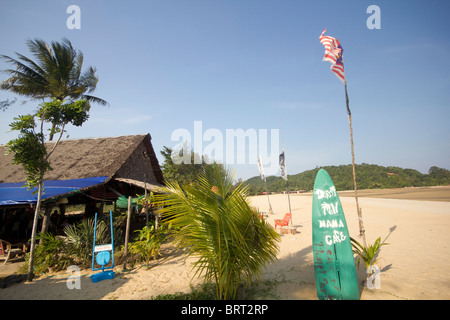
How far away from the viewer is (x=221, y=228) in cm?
322

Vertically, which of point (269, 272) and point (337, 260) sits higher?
point (337, 260)

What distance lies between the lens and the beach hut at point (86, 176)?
8.02 metres

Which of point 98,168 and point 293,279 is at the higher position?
point 98,168

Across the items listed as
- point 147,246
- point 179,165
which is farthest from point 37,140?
point 179,165

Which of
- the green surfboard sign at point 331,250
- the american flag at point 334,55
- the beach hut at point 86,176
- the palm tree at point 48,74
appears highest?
the palm tree at point 48,74

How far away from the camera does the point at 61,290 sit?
4.85 metres

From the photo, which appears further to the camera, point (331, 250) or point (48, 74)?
point (48, 74)

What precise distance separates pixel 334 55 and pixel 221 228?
5.73 m

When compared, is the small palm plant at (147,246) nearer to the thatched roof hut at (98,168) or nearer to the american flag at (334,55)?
the thatched roof hut at (98,168)

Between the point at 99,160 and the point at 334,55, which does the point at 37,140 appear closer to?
the point at 99,160

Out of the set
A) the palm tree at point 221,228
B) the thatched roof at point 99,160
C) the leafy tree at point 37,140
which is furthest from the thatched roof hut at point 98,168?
the palm tree at point 221,228
